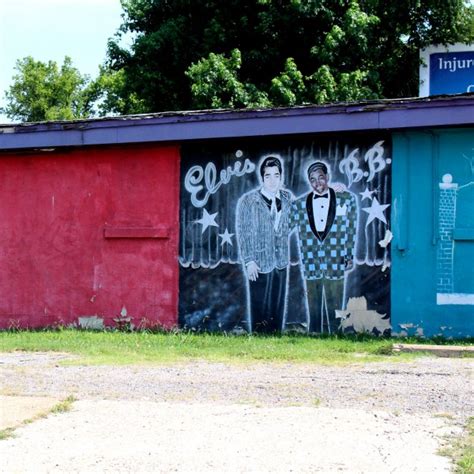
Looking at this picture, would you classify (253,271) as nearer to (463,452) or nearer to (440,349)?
(440,349)

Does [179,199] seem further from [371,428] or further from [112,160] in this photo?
[371,428]

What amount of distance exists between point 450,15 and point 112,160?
14443 mm

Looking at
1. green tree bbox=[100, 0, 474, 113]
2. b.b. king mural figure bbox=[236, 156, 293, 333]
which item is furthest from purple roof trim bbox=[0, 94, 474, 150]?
green tree bbox=[100, 0, 474, 113]

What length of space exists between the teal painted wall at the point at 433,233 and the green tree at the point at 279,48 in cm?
1023

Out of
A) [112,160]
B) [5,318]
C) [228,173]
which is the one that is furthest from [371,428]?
[5,318]

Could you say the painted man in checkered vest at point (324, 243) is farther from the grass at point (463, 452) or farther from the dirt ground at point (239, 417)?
the grass at point (463, 452)

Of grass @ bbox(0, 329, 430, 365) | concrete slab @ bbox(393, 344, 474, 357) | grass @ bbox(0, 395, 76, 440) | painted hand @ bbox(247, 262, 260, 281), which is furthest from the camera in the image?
painted hand @ bbox(247, 262, 260, 281)

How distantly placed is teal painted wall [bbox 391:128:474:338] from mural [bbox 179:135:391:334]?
0.58 feet

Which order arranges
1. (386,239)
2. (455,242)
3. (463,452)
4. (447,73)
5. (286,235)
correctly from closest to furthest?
(463,452)
(455,242)
(386,239)
(286,235)
(447,73)

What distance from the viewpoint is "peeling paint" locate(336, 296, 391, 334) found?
35.8 ft

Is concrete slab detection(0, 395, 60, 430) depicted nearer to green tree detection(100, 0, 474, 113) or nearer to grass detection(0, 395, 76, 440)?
grass detection(0, 395, 76, 440)

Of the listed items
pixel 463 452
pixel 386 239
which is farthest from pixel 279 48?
pixel 463 452

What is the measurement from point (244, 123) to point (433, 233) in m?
2.82

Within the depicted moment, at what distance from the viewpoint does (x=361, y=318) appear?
10984mm
